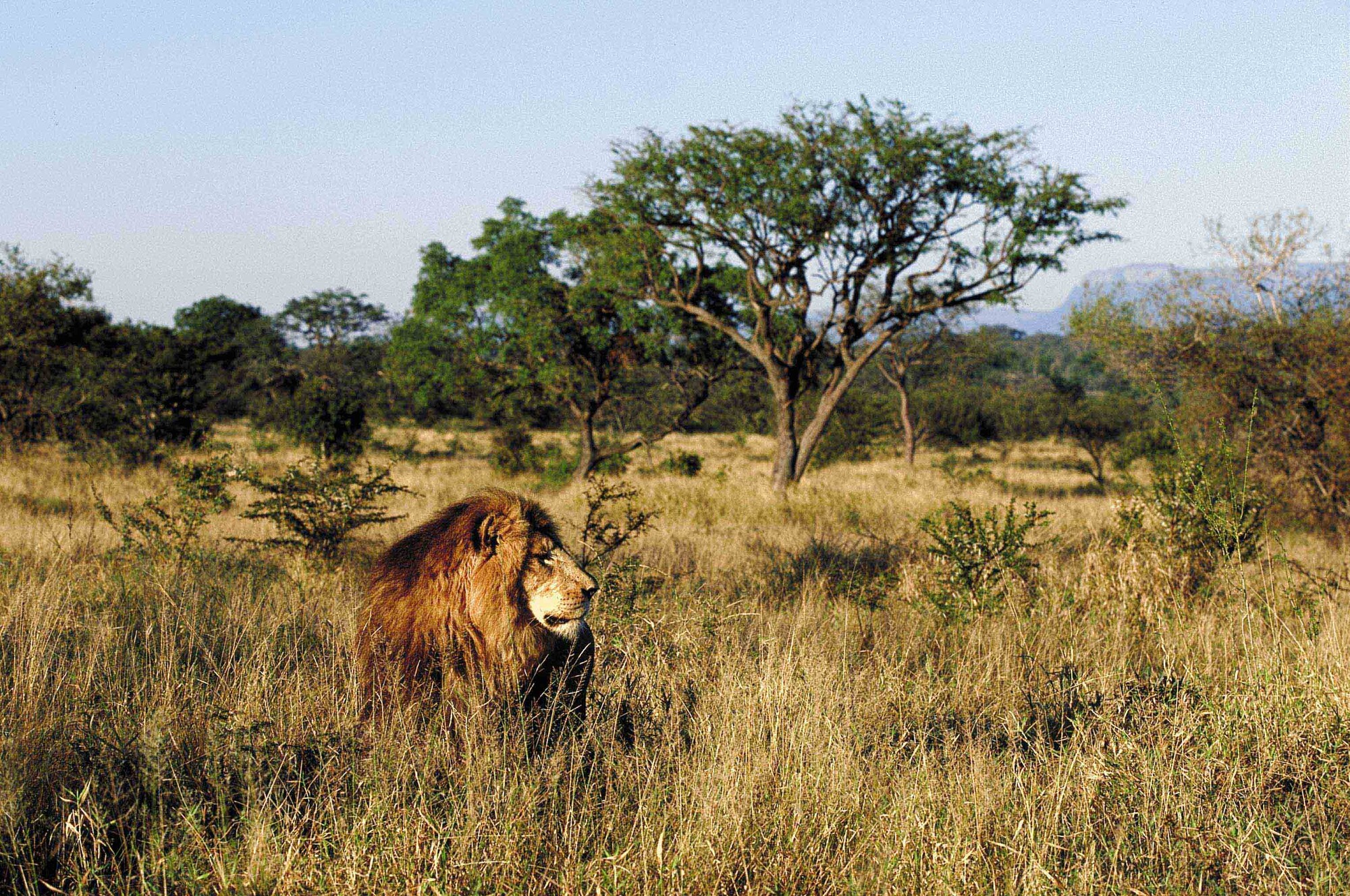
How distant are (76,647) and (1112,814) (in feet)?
16.0

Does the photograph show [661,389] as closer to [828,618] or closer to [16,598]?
[828,618]

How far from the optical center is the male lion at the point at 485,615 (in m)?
3.13

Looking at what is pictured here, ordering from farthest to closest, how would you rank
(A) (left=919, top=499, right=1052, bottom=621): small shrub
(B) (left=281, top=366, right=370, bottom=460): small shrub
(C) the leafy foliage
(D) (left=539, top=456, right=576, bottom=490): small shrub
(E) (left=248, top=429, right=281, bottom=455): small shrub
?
1. (D) (left=539, top=456, right=576, bottom=490): small shrub
2. (E) (left=248, top=429, right=281, bottom=455): small shrub
3. (B) (left=281, top=366, right=370, bottom=460): small shrub
4. (C) the leafy foliage
5. (A) (left=919, top=499, right=1052, bottom=621): small shrub

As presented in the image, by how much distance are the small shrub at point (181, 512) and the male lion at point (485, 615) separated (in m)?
4.73

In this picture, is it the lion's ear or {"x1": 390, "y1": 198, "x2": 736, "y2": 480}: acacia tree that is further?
{"x1": 390, "y1": 198, "x2": 736, "y2": 480}: acacia tree

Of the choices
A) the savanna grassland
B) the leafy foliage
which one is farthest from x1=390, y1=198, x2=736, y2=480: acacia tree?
the savanna grassland

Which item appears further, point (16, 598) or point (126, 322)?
point (126, 322)

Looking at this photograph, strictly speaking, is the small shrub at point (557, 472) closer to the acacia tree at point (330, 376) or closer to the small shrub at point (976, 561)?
the acacia tree at point (330, 376)

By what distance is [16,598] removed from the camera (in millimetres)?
4875

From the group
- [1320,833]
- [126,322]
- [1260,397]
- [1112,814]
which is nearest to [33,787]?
[1112,814]

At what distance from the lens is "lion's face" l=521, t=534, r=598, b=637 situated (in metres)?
3.07

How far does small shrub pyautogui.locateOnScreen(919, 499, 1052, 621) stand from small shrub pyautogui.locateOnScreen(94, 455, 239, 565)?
21.0 feet

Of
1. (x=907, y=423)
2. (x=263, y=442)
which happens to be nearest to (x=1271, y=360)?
(x=907, y=423)

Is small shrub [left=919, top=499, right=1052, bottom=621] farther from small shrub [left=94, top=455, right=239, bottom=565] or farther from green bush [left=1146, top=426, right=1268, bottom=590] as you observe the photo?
small shrub [left=94, top=455, right=239, bottom=565]
